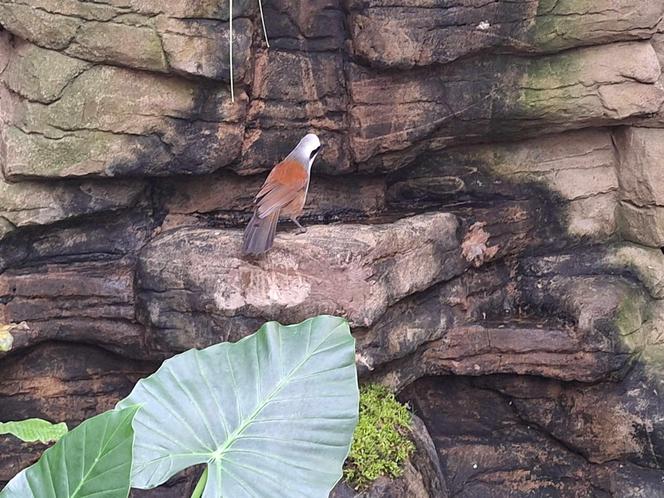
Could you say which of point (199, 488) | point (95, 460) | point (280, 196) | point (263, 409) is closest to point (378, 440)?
point (280, 196)

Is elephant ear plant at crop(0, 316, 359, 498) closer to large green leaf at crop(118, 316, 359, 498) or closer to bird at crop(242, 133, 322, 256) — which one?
large green leaf at crop(118, 316, 359, 498)

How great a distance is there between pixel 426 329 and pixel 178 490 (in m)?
1.51

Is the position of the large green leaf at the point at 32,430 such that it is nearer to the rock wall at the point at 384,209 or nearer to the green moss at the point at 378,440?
the rock wall at the point at 384,209

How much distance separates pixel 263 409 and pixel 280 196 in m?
1.84

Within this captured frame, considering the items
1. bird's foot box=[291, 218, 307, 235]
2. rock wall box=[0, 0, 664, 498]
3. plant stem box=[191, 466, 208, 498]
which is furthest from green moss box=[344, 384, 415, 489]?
plant stem box=[191, 466, 208, 498]

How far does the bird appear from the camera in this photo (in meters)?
3.40

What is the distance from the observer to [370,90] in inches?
158

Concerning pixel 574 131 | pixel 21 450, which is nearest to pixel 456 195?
pixel 574 131

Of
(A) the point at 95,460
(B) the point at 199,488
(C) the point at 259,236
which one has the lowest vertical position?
(B) the point at 199,488

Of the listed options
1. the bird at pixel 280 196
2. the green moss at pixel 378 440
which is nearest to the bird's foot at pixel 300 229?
the bird at pixel 280 196

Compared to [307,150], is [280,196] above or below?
below

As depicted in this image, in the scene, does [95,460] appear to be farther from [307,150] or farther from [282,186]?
[307,150]

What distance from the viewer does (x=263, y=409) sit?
6.14 ft

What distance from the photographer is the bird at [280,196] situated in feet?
11.2
